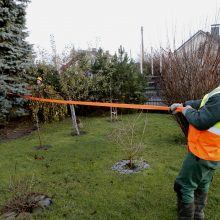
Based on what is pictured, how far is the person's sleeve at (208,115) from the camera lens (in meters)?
2.37

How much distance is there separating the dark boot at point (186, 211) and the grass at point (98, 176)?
1.56 ft

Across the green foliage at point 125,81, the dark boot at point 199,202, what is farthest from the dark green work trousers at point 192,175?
the green foliage at point 125,81

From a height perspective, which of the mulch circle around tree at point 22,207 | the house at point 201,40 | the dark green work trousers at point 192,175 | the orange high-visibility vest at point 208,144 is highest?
the house at point 201,40

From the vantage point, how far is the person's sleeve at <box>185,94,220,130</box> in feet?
7.77

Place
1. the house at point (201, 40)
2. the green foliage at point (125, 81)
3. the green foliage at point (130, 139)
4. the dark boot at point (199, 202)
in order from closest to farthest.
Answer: the dark boot at point (199, 202)
the green foliage at point (130, 139)
the house at point (201, 40)
the green foliage at point (125, 81)

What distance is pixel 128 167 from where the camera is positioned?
193 inches

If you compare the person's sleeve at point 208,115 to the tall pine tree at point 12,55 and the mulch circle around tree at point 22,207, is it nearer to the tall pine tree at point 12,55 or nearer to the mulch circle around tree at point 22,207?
the mulch circle around tree at point 22,207

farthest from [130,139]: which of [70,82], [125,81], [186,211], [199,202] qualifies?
[125,81]

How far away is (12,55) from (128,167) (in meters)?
5.51

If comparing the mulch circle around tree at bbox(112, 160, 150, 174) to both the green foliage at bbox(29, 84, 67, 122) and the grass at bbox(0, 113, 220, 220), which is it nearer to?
the grass at bbox(0, 113, 220, 220)

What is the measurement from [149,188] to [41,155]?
2.80 meters

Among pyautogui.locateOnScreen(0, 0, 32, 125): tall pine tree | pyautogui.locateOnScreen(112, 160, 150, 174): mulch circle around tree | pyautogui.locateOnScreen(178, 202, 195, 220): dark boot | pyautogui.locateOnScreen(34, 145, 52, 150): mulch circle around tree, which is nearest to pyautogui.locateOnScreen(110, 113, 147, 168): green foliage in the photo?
pyautogui.locateOnScreen(112, 160, 150, 174): mulch circle around tree

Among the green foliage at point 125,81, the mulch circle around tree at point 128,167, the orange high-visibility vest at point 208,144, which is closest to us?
the orange high-visibility vest at point 208,144

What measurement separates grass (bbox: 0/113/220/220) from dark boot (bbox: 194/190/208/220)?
1.03ft
